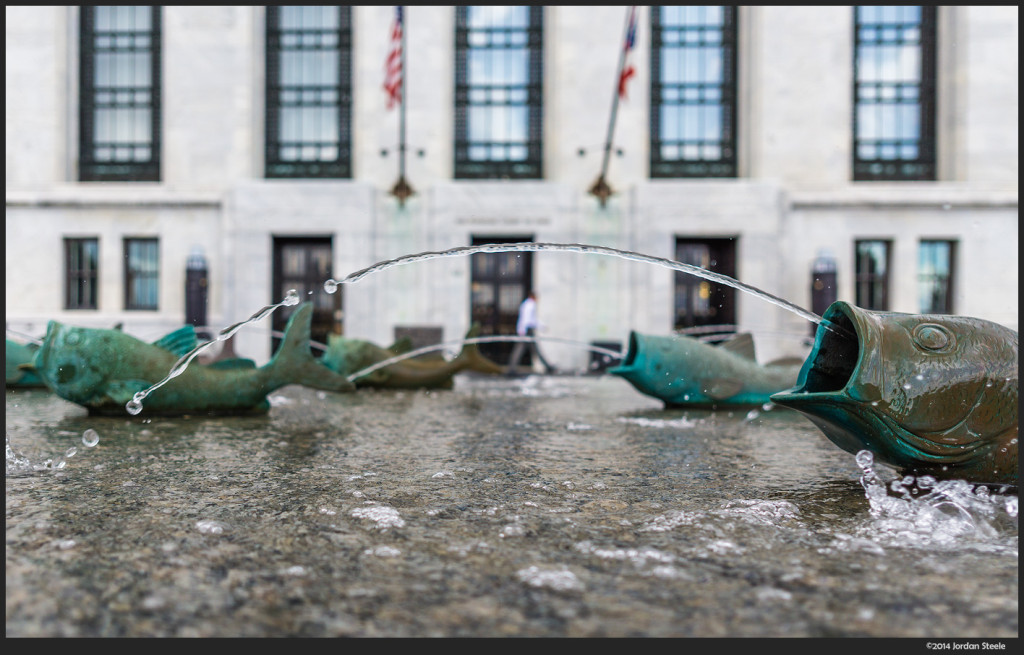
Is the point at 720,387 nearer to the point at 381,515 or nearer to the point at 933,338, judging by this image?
the point at 933,338

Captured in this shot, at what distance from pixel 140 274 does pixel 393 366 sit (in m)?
10.4

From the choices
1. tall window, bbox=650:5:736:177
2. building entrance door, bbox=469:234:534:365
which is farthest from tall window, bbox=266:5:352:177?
tall window, bbox=650:5:736:177

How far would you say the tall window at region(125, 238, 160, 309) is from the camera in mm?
16453

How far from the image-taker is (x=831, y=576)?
2.10m

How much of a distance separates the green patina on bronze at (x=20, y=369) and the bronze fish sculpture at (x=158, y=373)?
2783 mm

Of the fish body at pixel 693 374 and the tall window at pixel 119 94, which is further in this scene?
the tall window at pixel 119 94

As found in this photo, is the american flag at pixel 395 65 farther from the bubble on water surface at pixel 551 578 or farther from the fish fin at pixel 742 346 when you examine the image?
A: the bubble on water surface at pixel 551 578

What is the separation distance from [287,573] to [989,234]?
59.8ft

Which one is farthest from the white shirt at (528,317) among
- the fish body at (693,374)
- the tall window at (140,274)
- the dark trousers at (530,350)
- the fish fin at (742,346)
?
the tall window at (140,274)

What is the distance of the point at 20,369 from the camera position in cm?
777

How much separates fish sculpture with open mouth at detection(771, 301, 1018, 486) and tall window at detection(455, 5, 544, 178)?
14.1 metres

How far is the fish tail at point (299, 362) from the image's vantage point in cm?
560

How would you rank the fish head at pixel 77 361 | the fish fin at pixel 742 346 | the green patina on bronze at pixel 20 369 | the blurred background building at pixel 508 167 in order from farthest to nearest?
the blurred background building at pixel 508 167 → the green patina on bronze at pixel 20 369 → the fish fin at pixel 742 346 → the fish head at pixel 77 361
